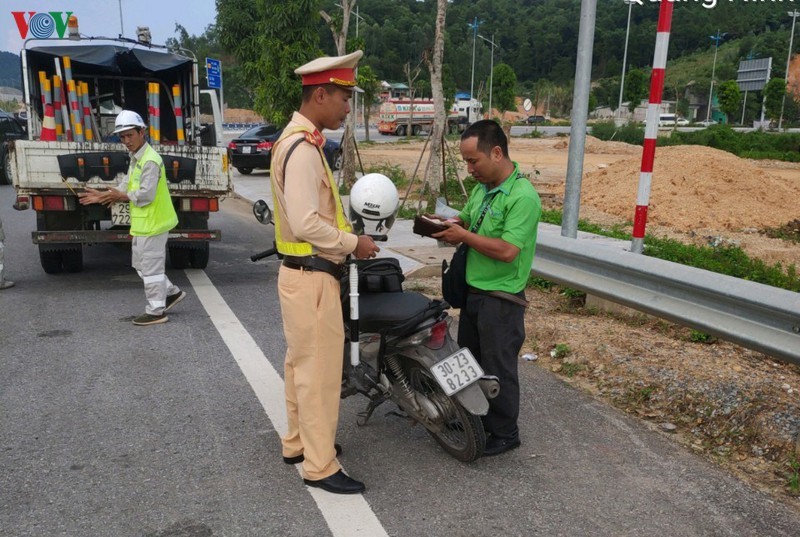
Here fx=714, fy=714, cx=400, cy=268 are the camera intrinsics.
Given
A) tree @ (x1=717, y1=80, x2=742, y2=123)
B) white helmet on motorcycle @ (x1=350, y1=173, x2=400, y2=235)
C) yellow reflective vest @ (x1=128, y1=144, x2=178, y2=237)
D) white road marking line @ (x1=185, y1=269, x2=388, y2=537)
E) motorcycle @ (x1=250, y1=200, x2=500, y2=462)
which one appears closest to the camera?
white road marking line @ (x1=185, y1=269, x2=388, y2=537)

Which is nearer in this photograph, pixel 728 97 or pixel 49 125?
pixel 49 125

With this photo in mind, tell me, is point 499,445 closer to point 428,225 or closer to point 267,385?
point 428,225

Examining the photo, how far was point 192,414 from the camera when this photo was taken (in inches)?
170

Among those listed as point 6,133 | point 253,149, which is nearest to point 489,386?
point 6,133

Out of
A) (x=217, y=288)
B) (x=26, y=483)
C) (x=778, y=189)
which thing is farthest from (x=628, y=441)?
(x=778, y=189)

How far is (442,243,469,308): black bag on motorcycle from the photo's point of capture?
12.6ft

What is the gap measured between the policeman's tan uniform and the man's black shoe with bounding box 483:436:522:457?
862mm

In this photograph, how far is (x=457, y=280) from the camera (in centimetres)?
388

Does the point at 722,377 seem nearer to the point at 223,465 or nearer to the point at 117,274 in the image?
the point at 223,465

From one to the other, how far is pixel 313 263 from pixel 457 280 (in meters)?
0.91

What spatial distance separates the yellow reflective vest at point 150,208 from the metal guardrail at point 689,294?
3299mm

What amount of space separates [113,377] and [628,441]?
3.39 metres

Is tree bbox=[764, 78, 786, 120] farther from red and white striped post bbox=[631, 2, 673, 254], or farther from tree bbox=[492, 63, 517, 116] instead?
red and white striped post bbox=[631, 2, 673, 254]
